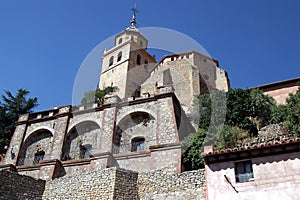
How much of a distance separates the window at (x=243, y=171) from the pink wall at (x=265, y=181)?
0.59 feet

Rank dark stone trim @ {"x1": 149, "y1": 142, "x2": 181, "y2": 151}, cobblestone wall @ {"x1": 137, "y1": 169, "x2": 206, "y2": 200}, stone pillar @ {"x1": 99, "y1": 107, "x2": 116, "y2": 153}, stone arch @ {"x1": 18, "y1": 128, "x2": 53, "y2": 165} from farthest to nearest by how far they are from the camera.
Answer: stone arch @ {"x1": 18, "y1": 128, "x2": 53, "y2": 165} < stone pillar @ {"x1": 99, "y1": 107, "x2": 116, "y2": 153} < dark stone trim @ {"x1": 149, "y1": 142, "x2": 181, "y2": 151} < cobblestone wall @ {"x1": 137, "y1": 169, "x2": 206, "y2": 200}

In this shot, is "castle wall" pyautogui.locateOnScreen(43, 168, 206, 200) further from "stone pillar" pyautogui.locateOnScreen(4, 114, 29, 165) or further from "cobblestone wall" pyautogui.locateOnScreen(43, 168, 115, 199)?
"stone pillar" pyautogui.locateOnScreen(4, 114, 29, 165)

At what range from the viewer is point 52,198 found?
1958 centimetres

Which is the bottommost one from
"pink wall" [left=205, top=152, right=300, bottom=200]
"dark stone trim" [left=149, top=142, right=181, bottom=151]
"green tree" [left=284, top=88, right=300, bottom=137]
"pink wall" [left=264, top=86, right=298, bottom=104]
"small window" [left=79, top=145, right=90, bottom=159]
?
"pink wall" [left=205, top=152, right=300, bottom=200]

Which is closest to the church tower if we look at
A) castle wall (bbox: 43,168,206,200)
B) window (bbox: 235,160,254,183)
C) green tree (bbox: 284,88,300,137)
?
green tree (bbox: 284,88,300,137)

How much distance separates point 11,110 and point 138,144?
1512cm

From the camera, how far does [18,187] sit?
63.9 ft

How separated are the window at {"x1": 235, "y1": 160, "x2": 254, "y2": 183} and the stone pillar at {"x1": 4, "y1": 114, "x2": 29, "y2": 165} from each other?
19.0m

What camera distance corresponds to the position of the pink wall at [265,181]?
1291 centimetres

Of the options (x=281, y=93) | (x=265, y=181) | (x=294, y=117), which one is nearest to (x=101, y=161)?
(x=265, y=181)

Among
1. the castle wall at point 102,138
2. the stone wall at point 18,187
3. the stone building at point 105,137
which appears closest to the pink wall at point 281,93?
the stone building at point 105,137

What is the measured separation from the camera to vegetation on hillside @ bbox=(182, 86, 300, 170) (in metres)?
22.7

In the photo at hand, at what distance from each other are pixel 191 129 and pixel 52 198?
1381 cm

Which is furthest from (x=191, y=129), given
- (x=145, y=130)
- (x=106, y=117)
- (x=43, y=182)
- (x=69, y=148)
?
(x=43, y=182)
